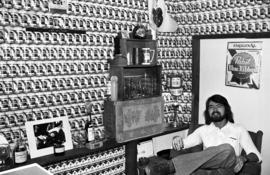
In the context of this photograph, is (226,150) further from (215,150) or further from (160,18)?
(160,18)

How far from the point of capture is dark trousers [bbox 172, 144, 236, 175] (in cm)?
277

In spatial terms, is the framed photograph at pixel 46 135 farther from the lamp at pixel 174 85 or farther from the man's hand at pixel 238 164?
the man's hand at pixel 238 164

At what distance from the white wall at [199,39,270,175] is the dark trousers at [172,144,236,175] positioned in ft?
3.12

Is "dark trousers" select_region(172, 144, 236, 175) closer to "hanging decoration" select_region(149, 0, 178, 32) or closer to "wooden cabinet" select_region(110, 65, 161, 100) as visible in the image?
"wooden cabinet" select_region(110, 65, 161, 100)

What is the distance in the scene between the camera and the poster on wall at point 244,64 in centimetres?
348

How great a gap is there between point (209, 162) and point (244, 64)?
4.85ft

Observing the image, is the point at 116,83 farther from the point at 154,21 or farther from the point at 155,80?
the point at 154,21

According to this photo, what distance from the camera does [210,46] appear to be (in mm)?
3926

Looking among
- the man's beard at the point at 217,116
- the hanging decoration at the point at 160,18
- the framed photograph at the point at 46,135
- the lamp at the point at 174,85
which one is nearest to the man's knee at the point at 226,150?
the man's beard at the point at 217,116

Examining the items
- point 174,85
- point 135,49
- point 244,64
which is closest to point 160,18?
point 135,49

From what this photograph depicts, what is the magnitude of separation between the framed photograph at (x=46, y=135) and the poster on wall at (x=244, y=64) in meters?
2.24

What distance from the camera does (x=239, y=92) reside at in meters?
3.68

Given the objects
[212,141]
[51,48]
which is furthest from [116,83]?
[212,141]

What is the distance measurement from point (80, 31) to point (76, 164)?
60.3 inches
